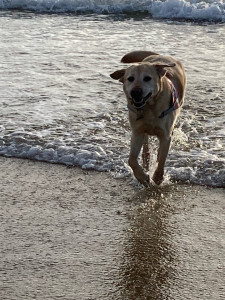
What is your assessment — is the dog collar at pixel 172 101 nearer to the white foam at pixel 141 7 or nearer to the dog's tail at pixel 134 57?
the dog's tail at pixel 134 57

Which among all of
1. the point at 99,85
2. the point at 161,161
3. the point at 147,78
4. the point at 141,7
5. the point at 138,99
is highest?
the point at 147,78

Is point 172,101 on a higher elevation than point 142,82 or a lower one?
lower

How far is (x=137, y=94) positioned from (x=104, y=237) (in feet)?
3.63

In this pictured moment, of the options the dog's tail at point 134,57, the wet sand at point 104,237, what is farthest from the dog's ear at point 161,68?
the dog's tail at point 134,57

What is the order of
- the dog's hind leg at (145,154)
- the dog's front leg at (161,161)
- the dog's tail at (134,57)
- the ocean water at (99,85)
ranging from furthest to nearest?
1. the dog's tail at (134,57)
2. the ocean water at (99,85)
3. the dog's hind leg at (145,154)
4. the dog's front leg at (161,161)

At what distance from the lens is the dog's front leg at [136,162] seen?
556cm

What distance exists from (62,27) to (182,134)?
723 cm

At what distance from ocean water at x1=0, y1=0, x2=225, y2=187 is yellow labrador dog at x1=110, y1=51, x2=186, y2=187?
43cm

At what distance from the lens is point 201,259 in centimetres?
439

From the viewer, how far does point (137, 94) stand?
505cm

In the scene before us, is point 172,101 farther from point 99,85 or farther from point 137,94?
point 99,85

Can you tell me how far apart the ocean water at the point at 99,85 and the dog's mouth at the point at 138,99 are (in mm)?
991

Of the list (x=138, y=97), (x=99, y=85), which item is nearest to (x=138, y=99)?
(x=138, y=97)

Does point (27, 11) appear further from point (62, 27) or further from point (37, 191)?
point (37, 191)
